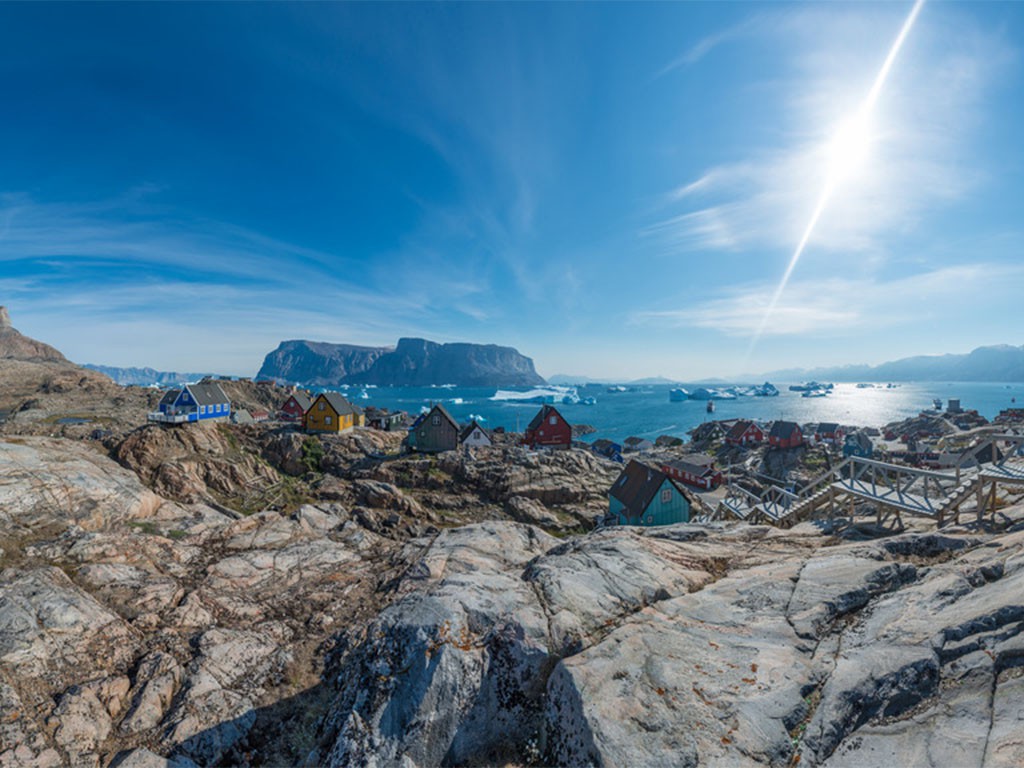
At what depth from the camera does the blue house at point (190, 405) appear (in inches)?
1378

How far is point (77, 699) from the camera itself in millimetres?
10438

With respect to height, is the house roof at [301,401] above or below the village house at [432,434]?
above

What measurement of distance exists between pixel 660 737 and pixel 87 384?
9774cm

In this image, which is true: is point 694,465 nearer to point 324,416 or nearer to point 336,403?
point 336,403

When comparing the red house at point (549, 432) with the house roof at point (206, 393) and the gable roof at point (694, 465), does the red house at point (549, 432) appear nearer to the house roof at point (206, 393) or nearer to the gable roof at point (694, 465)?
the gable roof at point (694, 465)

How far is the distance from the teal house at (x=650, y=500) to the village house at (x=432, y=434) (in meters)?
20.2

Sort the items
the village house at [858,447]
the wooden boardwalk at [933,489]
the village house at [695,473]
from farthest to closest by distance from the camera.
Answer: the village house at [858,447], the village house at [695,473], the wooden boardwalk at [933,489]

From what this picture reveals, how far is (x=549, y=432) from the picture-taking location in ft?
177

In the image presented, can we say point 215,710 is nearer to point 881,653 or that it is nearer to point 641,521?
point 881,653

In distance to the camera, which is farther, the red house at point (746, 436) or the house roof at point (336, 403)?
the red house at point (746, 436)

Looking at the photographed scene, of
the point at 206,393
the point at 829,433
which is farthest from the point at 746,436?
the point at 206,393

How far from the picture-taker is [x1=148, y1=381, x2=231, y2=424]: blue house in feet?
115

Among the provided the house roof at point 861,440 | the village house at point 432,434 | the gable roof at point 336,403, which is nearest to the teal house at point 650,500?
the village house at point 432,434

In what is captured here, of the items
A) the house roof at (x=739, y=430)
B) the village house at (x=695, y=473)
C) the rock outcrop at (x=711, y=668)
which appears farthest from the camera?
the house roof at (x=739, y=430)
